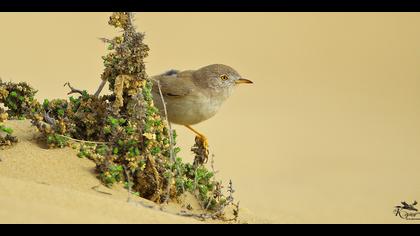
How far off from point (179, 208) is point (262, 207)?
381cm

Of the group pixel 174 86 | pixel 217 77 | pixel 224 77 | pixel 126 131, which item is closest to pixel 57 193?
pixel 126 131

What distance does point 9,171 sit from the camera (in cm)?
622

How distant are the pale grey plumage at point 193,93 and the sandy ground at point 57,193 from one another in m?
1.81

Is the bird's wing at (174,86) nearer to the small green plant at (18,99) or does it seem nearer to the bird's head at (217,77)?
the bird's head at (217,77)

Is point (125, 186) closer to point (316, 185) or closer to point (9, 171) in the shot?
point (9, 171)

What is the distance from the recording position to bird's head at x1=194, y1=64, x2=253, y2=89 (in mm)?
9336

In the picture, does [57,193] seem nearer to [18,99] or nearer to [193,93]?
[18,99]

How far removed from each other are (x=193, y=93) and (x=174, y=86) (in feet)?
0.73

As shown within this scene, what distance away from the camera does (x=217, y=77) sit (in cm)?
948

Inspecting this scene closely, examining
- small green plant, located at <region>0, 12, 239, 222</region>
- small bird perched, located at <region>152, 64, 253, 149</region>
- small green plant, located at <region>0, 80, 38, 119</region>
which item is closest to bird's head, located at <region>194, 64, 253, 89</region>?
small bird perched, located at <region>152, 64, 253, 149</region>

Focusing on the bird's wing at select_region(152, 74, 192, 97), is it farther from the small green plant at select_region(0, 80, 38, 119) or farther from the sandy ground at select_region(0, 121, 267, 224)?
the sandy ground at select_region(0, 121, 267, 224)

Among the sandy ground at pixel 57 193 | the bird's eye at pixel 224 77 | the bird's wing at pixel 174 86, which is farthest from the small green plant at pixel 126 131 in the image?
the bird's eye at pixel 224 77

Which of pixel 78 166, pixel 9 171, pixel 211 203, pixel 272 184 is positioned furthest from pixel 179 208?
pixel 272 184
